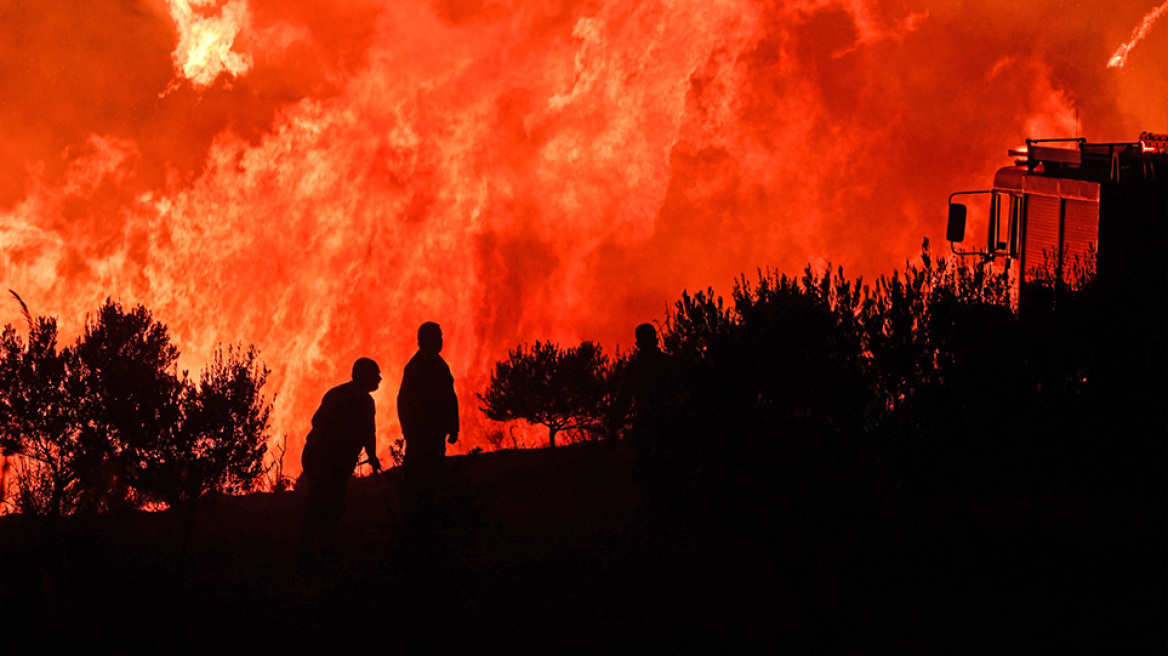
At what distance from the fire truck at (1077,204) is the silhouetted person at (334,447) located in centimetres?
1133

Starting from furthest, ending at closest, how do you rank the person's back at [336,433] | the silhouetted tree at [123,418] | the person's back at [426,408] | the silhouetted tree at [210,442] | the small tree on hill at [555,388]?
the small tree on hill at [555,388] < the silhouetted tree at [123,418] < the silhouetted tree at [210,442] < the person's back at [426,408] < the person's back at [336,433]

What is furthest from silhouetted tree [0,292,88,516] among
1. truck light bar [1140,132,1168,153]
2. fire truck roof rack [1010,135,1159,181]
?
truck light bar [1140,132,1168,153]

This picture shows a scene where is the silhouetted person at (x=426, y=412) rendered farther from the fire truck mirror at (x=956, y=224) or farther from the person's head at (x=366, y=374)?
the fire truck mirror at (x=956, y=224)

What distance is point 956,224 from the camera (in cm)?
1622

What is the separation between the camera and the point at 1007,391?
12.0 metres

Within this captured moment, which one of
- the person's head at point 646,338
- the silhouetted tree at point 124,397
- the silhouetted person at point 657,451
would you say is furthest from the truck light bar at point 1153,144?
the silhouetted tree at point 124,397

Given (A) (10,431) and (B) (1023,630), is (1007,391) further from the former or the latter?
(A) (10,431)

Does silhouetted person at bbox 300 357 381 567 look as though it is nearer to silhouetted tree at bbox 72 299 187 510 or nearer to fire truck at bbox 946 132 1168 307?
silhouetted tree at bbox 72 299 187 510

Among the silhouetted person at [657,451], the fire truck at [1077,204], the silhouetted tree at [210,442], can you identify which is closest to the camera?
the silhouetted person at [657,451]

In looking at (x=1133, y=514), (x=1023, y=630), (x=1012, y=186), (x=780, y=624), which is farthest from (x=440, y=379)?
(x=1012, y=186)

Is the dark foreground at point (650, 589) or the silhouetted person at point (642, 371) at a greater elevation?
the silhouetted person at point (642, 371)

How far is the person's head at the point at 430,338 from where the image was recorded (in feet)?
35.7

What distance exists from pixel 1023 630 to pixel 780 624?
7.10ft

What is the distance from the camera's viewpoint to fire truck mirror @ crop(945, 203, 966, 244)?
16.0m
